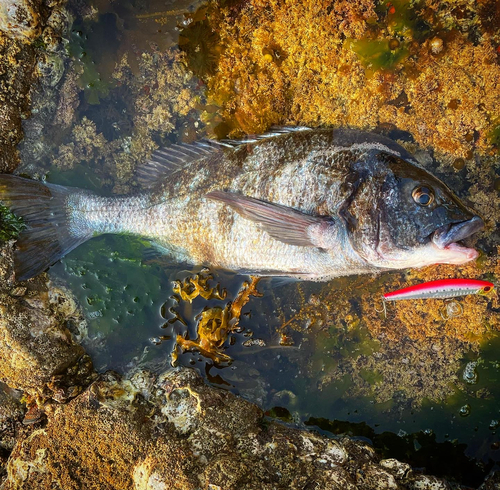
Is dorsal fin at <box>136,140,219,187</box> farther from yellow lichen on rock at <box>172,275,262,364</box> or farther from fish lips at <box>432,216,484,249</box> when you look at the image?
fish lips at <box>432,216,484,249</box>

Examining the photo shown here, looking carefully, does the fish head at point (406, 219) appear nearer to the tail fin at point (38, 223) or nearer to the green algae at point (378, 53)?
the green algae at point (378, 53)

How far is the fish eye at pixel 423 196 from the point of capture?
2521 mm

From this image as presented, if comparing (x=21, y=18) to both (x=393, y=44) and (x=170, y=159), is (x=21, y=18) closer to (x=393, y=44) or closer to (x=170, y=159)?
(x=170, y=159)

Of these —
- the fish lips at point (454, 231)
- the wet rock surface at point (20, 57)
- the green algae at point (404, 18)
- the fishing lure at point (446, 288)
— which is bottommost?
the fishing lure at point (446, 288)

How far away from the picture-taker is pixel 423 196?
253 cm

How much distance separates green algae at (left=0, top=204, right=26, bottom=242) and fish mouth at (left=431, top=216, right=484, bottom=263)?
3611 mm

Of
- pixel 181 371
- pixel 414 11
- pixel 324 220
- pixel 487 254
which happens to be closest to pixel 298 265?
pixel 324 220

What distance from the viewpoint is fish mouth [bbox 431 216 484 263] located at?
242 cm

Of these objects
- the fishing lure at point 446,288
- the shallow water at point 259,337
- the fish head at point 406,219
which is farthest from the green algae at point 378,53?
the fishing lure at point 446,288

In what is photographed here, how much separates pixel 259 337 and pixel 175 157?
210cm

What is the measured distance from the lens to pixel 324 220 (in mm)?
2758

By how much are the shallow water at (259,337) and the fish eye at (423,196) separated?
3.89 feet

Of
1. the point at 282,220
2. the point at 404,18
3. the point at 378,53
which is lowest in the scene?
the point at 282,220

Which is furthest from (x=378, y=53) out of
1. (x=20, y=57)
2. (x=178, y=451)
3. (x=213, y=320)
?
(x=178, y=451)
